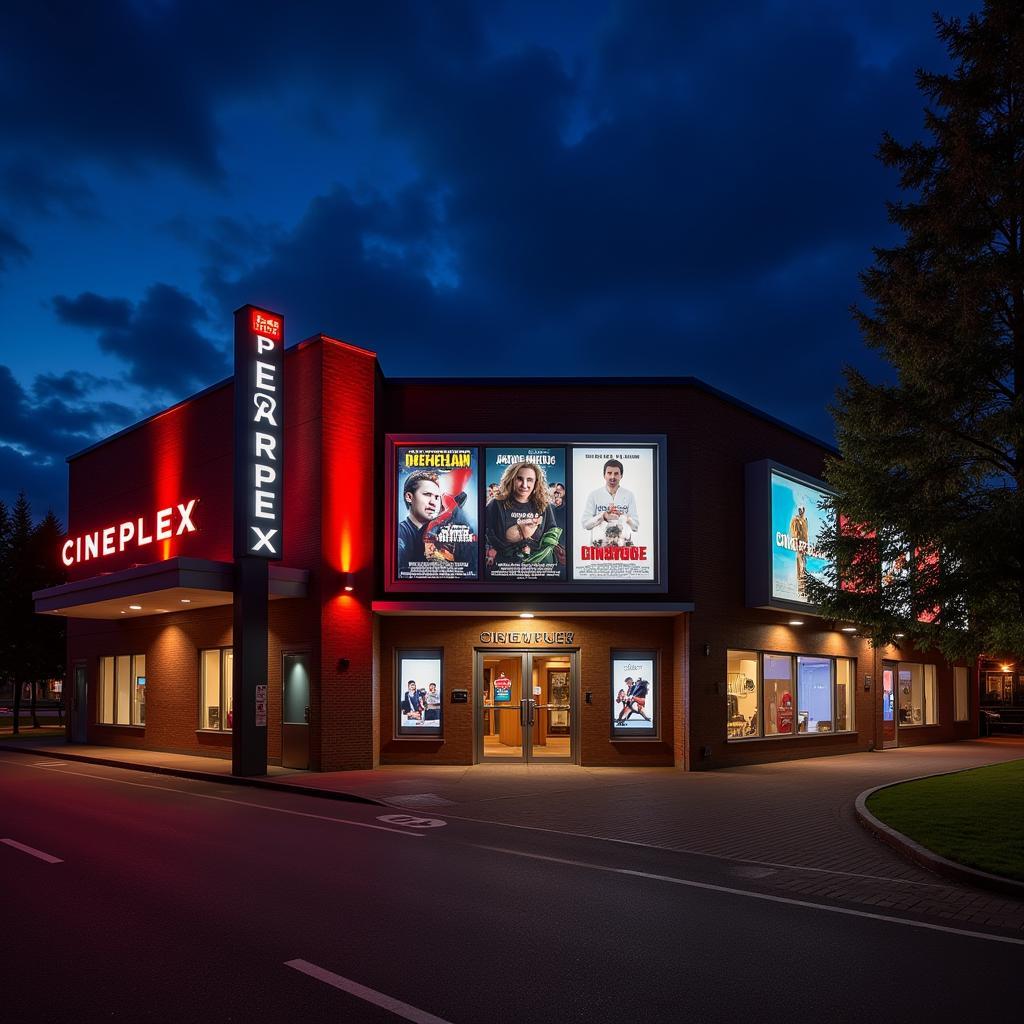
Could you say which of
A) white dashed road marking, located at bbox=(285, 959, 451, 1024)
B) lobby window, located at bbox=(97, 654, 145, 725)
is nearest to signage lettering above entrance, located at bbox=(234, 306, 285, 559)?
lobby window, located at bbox=(97, 654, 145, 725)

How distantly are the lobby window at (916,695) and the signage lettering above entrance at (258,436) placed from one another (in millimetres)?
21831

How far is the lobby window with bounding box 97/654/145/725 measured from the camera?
2853cm

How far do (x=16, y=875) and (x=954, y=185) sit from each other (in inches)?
613

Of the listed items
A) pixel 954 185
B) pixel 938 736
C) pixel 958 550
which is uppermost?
pixel 954 185

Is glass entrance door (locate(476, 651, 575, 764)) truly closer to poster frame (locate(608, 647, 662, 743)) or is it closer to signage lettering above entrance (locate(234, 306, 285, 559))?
poster frame (locate(608, 647, 662, 743))

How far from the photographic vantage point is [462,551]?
22000 millimetres

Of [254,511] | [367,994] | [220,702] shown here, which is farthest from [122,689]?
[367,994]

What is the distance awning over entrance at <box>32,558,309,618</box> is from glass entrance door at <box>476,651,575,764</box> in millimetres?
4831

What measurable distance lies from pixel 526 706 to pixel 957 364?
11.6m

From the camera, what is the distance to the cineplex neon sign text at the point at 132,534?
1005 inches

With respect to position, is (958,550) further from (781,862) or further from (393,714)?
(393,714)

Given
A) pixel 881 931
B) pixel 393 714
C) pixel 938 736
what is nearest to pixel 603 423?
pixel 393 714

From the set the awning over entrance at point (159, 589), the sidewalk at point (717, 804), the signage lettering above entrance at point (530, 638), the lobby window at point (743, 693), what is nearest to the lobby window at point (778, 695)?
the lobby window at point (743, 693)

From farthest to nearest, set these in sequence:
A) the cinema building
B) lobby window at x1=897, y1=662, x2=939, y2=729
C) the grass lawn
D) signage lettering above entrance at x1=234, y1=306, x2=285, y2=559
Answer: lobby window at x1=897, y1=662, x2=939, y2=729
the cinema building
signage lettering above entrance at x1=234, y1=306, x2=285, y2=559
the grass lawn
